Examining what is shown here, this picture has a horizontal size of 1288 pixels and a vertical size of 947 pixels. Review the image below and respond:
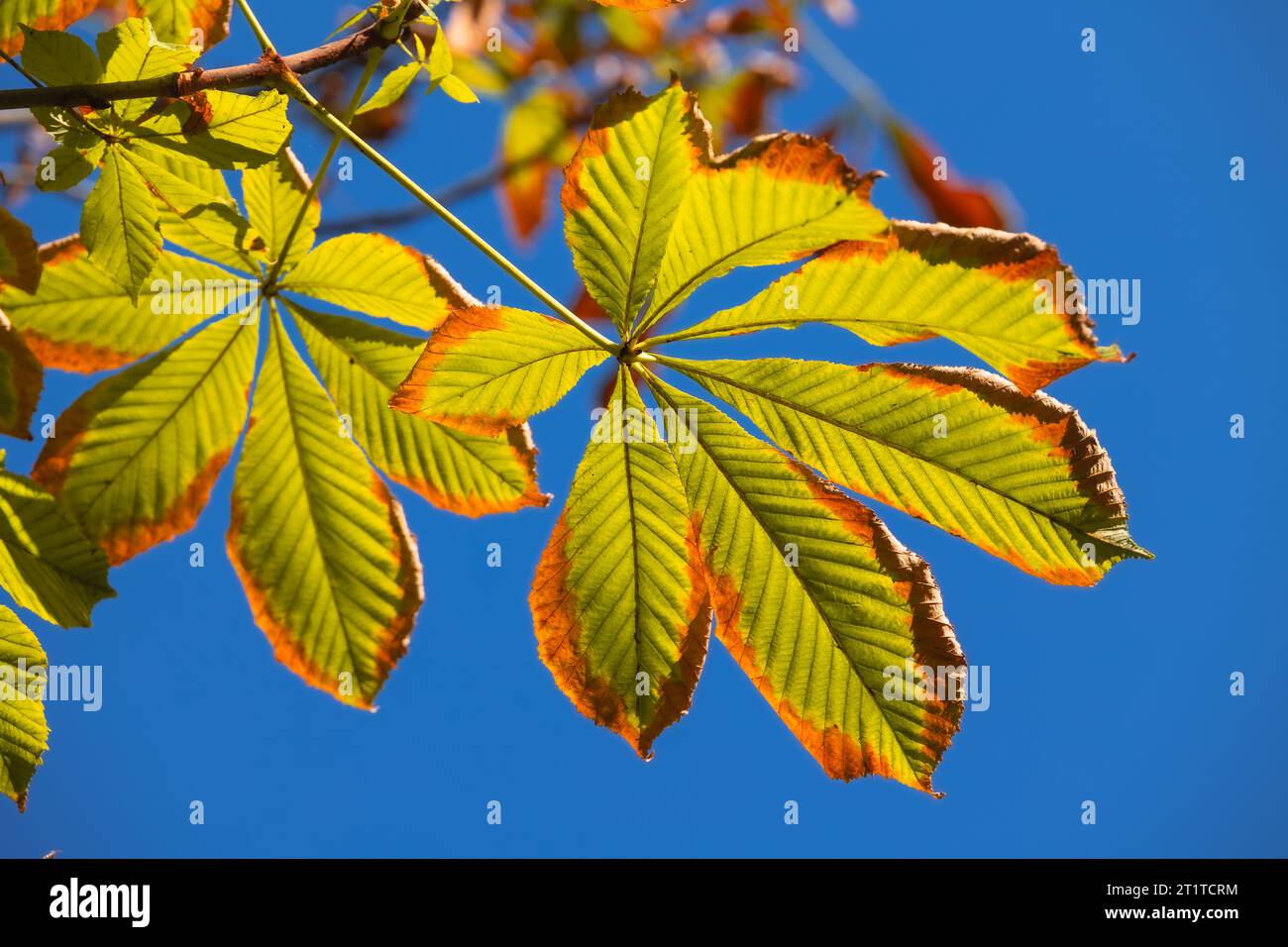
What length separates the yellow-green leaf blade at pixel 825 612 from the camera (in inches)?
41.3

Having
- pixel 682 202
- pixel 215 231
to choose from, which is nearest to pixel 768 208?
pixel 682 202

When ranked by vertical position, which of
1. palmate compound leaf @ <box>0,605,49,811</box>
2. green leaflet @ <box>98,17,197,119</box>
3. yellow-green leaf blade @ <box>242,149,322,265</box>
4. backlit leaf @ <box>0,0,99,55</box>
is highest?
backlit leaf @ <box>0,0,99,55</box>

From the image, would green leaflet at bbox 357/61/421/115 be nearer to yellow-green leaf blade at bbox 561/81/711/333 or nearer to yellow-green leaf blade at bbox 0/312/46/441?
yellow-green leaf blade at bbox 561/81/711/333

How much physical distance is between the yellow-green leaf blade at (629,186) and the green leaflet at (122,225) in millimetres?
410

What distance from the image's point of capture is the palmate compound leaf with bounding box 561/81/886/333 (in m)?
0.98

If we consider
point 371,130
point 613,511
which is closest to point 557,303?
point 613,511

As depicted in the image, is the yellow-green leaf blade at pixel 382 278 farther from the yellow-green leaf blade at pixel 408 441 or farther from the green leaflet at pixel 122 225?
the green leaflet at pixel 122 225

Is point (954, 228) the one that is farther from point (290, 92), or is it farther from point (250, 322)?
point (250, 322)

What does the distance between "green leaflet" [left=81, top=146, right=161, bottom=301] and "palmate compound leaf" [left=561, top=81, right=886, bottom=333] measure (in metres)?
0.41

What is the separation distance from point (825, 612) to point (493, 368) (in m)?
0.43

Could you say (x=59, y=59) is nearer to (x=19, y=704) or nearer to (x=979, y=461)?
(x=19, y=704)

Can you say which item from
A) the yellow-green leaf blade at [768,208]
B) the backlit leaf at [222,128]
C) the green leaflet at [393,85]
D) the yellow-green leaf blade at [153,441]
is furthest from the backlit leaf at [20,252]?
the yellow-green leaf blade at [768,208]

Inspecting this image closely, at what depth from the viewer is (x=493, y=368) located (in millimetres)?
1050

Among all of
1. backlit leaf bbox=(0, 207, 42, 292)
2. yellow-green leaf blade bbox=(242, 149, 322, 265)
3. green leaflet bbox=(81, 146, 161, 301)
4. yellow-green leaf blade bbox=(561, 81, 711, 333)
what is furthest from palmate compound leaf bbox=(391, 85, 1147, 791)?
backlit leaf bbox=(0, 207, 42, 292)
